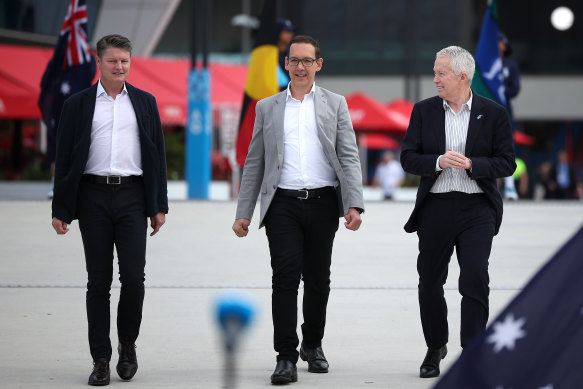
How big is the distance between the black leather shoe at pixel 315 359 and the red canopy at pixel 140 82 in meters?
20.7

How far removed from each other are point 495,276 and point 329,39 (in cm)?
4711

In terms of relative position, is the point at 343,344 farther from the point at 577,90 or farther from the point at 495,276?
the point at 577,90

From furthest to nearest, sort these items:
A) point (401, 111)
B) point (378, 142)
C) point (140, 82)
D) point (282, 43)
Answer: point (378, 142) < point (401, 111) < point (140, 82) < point (282, 43)

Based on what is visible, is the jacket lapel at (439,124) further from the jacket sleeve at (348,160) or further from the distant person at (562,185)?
the distant person at (562,185)

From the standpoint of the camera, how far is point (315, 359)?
6145 millimetres

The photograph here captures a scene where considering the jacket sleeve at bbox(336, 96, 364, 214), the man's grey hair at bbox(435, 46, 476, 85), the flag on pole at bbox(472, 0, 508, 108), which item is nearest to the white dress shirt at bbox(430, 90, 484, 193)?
the man's grey hair at bbox(435, 46, 476, 85)

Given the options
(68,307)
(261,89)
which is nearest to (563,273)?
(68,307)

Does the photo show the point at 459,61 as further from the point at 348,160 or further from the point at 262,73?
the point at 262,73

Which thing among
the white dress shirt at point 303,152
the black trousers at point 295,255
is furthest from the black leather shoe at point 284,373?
the white dress shirt at point 303,152

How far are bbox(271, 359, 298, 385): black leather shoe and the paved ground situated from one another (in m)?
0.05

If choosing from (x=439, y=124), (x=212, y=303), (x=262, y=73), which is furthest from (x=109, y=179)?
(x=262, y=73)

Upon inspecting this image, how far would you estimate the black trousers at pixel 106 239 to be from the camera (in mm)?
5789

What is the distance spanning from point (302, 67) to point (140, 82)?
81.9 ft

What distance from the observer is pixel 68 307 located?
8.22 m
